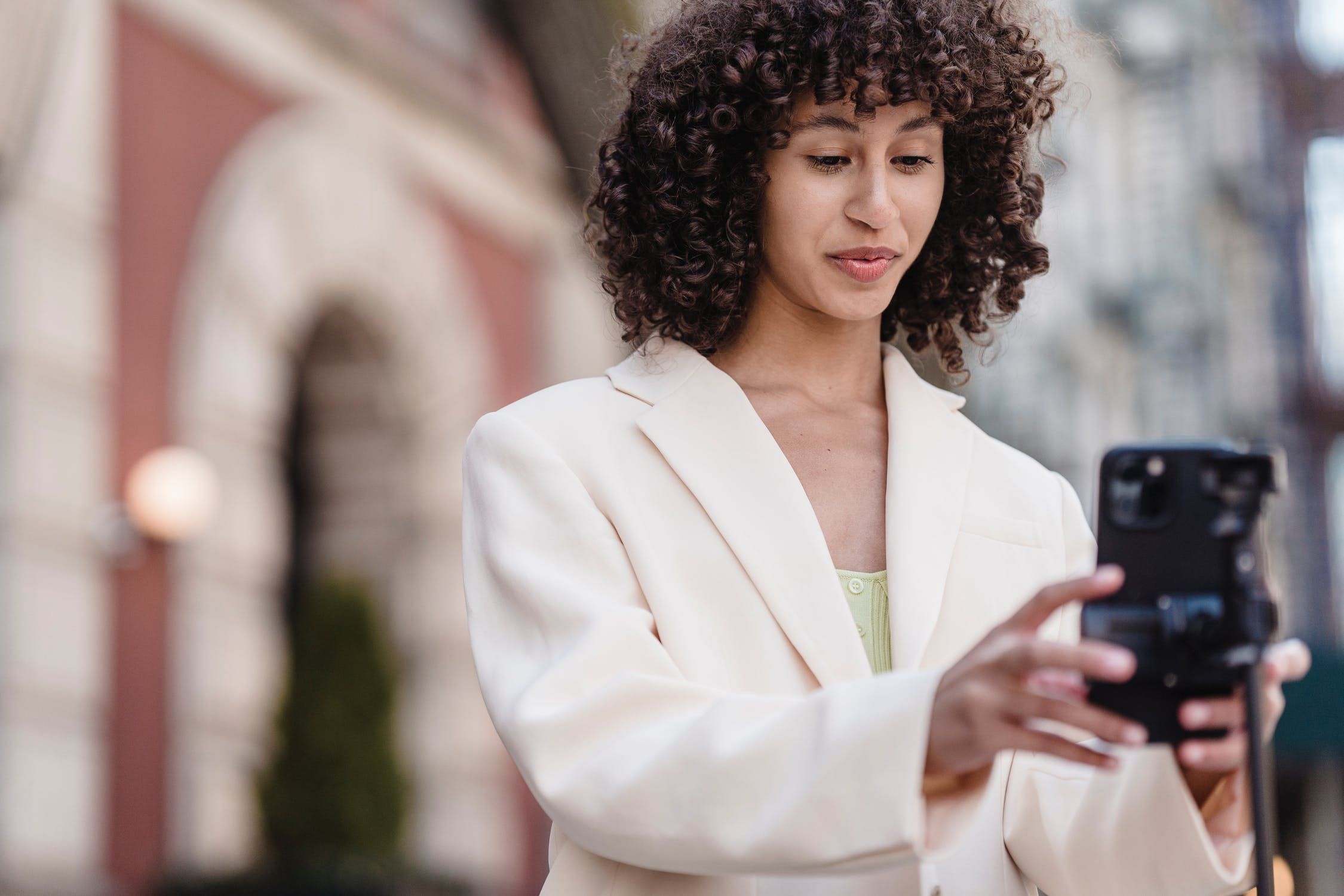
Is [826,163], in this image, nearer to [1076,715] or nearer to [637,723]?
[637,723]

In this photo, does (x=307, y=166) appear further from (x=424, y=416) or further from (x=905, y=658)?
(x=905, y=658)

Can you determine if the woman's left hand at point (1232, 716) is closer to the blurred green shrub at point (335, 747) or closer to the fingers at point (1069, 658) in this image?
the fingers at point (1069, 658)

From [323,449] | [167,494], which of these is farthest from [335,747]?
[323,449]

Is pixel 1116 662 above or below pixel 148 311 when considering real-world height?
below

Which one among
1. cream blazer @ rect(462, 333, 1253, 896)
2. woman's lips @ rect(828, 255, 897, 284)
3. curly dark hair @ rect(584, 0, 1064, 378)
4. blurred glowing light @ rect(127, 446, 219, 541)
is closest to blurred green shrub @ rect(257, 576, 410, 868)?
blurred glowing light @ rect(127, 446, 219, 541)

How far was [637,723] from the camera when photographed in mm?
1591

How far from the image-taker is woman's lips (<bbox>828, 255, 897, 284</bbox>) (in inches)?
73.9

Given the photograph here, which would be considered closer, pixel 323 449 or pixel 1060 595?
pixel 1060 595

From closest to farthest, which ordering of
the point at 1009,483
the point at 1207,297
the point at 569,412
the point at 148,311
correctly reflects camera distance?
the point at 569,412, the point at 1009,483, the point at 148,311, the point at 1207,297

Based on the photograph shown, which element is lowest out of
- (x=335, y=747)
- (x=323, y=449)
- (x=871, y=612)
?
(x=335, y=747)

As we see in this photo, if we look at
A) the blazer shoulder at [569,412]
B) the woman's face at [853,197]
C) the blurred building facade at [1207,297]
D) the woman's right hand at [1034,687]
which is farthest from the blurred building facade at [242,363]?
the woman's right hand at [1034,687]

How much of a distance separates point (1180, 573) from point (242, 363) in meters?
7.08

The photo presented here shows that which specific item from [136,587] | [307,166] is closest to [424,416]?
[307,166]

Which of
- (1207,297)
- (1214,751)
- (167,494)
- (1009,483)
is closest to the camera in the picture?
(1214,751)
